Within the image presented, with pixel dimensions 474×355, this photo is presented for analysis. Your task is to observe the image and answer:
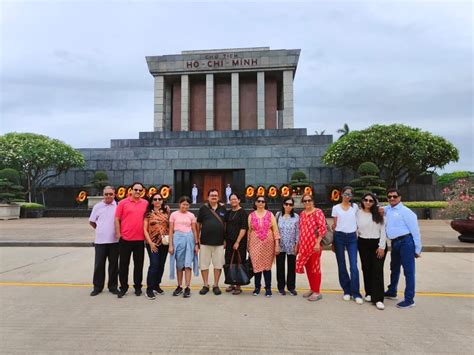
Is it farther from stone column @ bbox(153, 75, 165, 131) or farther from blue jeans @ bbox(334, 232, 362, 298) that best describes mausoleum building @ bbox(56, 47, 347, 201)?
blue jeans @ bbox(334, 232, 362, 298)

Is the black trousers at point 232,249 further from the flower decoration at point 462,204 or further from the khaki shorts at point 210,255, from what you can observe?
the flower decoration at point 462,204

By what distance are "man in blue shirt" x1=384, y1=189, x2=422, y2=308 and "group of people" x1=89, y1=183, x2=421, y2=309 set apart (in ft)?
0.05

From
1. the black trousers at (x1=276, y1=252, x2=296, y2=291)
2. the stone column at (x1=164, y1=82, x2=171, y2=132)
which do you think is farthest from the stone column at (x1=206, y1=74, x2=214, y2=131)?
the black trousers at (x1=276, y1=252, x2=296, y2=291)

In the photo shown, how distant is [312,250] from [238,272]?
3.87 feet

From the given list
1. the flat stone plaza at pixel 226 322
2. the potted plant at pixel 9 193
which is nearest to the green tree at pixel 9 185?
the potted plant at pixel 9 193

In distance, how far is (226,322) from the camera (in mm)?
4098

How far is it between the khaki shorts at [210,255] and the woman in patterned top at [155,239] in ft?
1.97

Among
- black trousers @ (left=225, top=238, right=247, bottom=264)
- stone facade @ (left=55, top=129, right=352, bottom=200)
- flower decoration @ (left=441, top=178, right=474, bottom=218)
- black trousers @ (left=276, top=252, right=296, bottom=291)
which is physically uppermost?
stone facade @ (left=55, top=129, right=352, bottom=200)

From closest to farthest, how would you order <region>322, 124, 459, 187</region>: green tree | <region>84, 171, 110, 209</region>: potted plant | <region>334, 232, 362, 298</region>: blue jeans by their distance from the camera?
<region>334, 232, 362, 298</region>: blue jeans < <region>322, 124, 459, 187</region>: green tree < <region>84, 171, 110, 209</region>: potted plant

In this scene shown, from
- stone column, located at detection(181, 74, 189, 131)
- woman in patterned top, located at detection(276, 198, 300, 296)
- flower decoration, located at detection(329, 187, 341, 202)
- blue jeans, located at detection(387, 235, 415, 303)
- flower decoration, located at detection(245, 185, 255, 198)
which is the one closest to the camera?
blue jeans, located at detection(387, 235, 415, 303)

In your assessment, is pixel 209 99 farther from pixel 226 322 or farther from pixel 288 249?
pixel 226 322

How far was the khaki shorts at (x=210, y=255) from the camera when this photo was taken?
5.28 metres

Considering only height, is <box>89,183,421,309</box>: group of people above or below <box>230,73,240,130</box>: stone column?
below

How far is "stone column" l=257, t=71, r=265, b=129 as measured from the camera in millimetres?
27594
